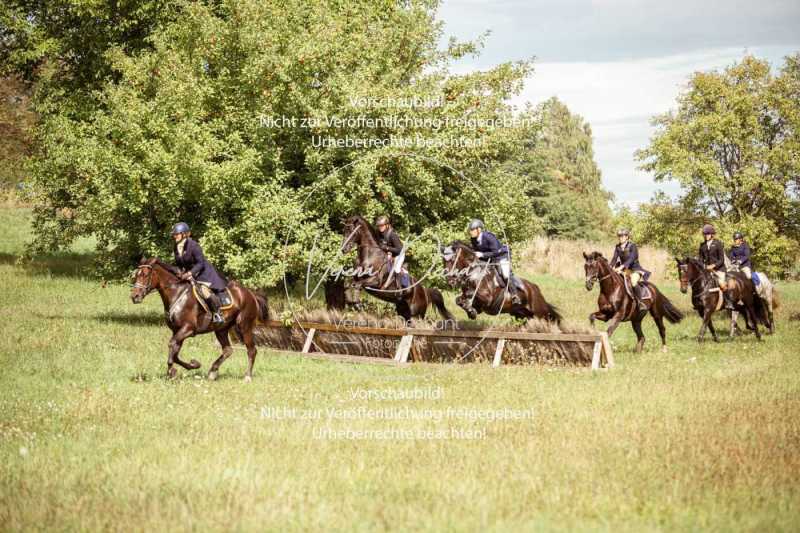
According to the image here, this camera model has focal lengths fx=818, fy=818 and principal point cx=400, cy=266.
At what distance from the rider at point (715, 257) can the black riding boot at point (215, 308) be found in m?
14.8

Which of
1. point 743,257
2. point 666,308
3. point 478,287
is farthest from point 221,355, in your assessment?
point 743,257

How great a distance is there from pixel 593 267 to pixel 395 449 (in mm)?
11139

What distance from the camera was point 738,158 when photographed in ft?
105

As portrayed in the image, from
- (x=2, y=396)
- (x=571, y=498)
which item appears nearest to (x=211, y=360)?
(x=2, y=396)

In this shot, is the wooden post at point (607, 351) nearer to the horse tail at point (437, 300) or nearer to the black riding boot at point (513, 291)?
the black riding boot at point (513, 291)

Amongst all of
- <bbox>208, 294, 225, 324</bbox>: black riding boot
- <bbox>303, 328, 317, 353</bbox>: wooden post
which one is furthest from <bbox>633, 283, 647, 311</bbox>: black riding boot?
<bbox>208, 294, 225, 324</bbox>: black riding boot

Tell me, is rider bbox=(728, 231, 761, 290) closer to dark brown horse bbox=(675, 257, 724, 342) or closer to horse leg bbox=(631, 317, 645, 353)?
dark brown horse bbox=(675, 257, 724, 342)

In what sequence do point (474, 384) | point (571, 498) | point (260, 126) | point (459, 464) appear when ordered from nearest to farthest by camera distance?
1. point (571, 498)
2. point (459, 464)
3. point (474, 384)
4. point (260, 126)

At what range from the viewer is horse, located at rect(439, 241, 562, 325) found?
18578 millimetres

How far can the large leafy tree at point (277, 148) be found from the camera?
22812 millimetres

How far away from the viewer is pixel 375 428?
474 inches

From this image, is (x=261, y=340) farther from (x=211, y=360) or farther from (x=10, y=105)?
(x=10, y=105)

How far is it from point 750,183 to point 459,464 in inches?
966

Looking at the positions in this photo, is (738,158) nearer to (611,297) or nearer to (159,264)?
(611,297)
